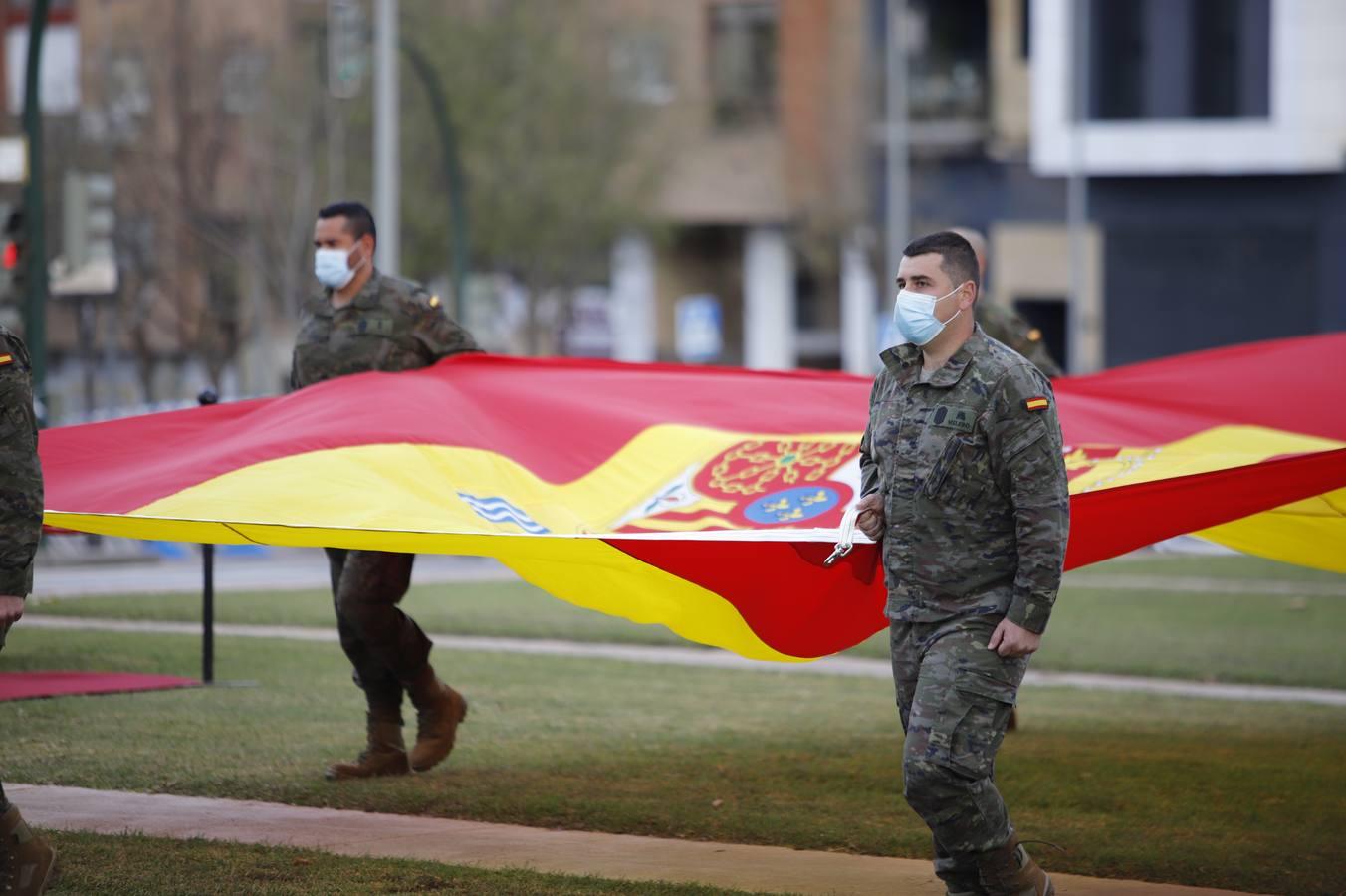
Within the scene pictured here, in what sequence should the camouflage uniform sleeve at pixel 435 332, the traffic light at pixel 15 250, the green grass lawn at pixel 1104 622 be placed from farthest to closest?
the traffic light at pixel 15 250
the green grass lawn at pixel 1104 622
the camouflage uniform sleeve at pixel 435 332

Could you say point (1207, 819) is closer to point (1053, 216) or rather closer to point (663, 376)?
point (663, 376)

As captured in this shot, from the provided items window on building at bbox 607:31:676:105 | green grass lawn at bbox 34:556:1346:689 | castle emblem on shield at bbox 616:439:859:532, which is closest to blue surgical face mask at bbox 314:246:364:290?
castle emblem on shield at bbox 616:439:859:532

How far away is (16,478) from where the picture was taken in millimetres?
6125

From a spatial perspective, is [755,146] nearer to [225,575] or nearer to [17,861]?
[225,575]

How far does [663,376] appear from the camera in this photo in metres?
9.82

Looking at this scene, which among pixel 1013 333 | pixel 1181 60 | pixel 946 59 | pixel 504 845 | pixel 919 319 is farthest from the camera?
pixel 946 59

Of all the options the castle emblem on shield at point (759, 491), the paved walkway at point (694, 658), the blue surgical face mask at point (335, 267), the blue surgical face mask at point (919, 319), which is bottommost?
the paved walkway at point (694, 658)

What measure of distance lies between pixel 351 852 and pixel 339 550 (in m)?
2.02

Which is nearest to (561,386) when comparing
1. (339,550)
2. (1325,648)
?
(339,550)

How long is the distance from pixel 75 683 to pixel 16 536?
5.29 metres

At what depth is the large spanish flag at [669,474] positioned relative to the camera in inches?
289

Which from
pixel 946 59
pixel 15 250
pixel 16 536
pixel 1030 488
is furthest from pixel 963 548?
pixel 946 59

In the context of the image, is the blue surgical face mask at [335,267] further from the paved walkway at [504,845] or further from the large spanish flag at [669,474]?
the paved walkway at [504,845]

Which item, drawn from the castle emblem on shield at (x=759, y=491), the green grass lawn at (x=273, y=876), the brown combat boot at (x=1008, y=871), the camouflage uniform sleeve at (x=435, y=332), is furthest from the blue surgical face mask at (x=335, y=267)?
the brown combat boot at (x=1008, y=871)
